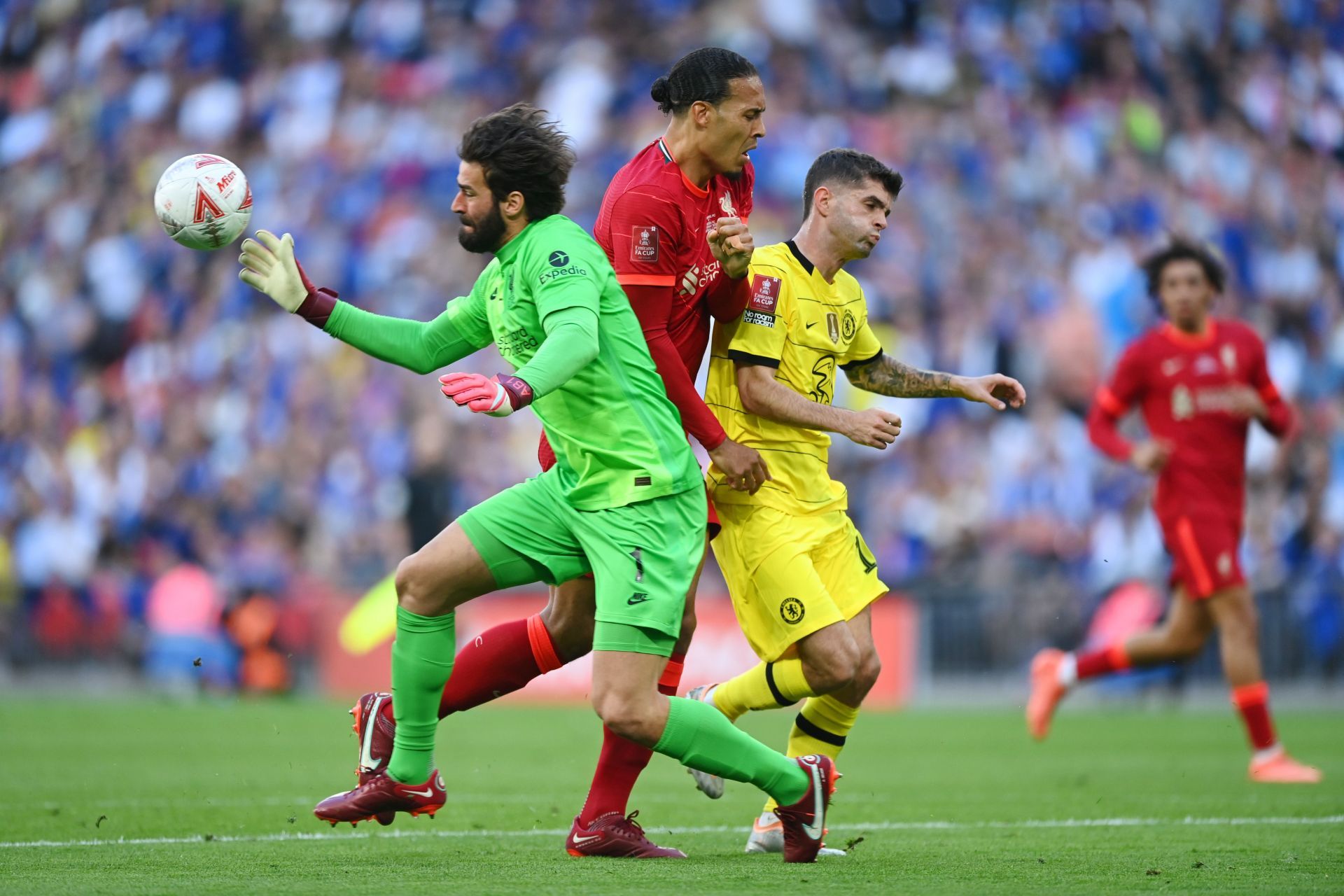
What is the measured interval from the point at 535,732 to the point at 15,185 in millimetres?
13131

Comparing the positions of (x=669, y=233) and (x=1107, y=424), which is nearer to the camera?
(x=669, y=233)

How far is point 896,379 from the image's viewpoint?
6.66m

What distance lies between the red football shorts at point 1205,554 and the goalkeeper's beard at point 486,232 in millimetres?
5028

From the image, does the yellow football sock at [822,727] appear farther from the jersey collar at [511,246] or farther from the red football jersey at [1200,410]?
the red football jersey at [1200,410]

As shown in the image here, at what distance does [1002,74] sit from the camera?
63.2 feet

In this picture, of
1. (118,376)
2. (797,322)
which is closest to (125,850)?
(797,322)

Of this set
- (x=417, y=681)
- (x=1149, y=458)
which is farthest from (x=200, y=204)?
(x=1149, y=458)

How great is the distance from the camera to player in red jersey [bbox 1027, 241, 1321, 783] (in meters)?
9.20

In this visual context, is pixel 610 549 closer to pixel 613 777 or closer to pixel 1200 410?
pixel 613 777

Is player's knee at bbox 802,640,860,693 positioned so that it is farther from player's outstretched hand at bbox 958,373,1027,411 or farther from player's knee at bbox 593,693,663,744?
Answer: player's outstretched hand at bbox 958,373,1027,411

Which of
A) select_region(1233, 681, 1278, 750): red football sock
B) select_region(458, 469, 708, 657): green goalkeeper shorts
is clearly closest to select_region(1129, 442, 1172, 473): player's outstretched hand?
select_region(1233, 681, 1278, 750): red football sock

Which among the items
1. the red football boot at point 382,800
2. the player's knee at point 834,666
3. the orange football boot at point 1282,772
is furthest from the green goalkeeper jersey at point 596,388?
the orange football boot at point 1282,772

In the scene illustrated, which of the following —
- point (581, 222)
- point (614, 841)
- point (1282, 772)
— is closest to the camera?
point (614, 841)

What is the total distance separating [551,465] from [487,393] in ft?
4.29
